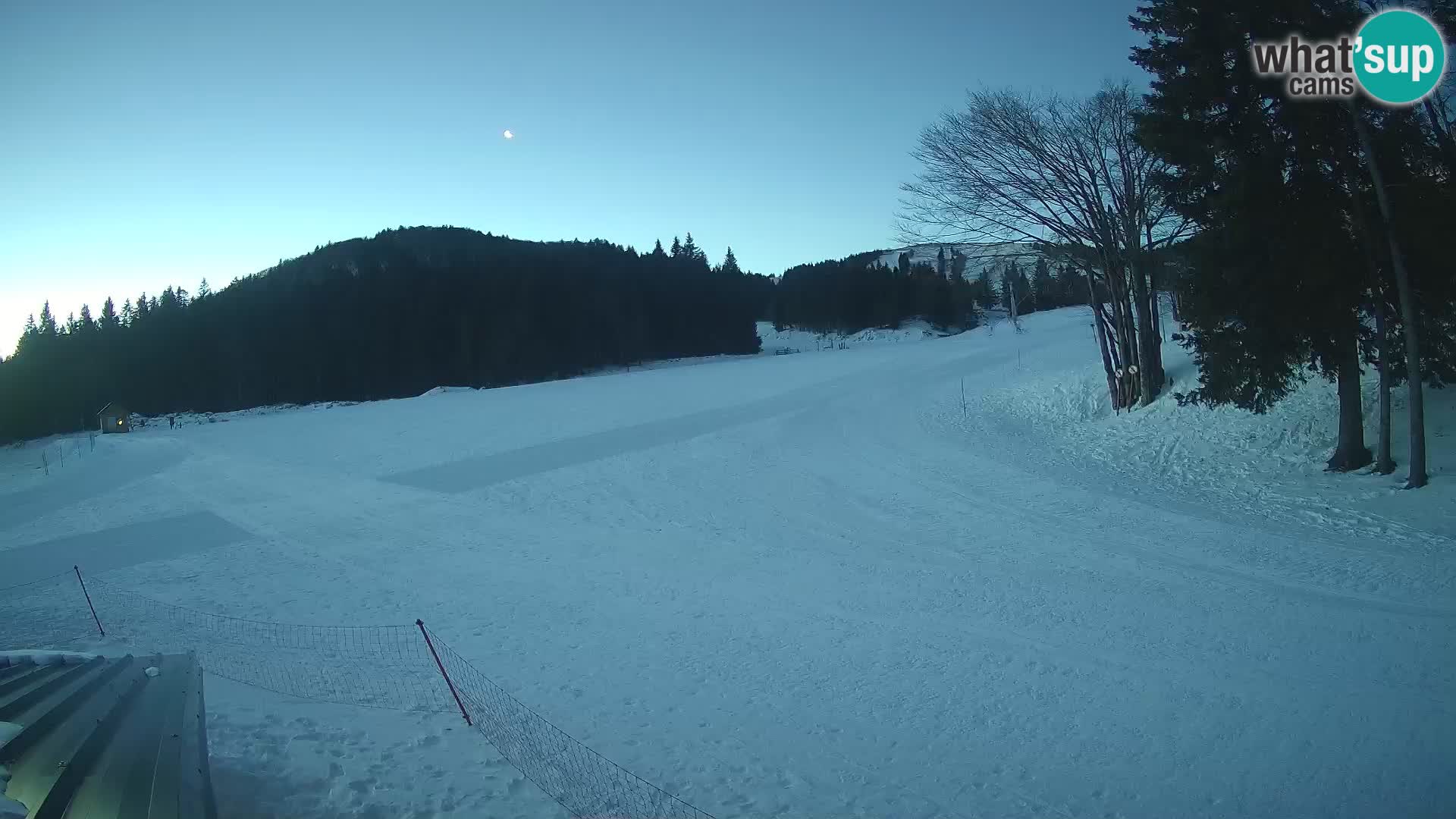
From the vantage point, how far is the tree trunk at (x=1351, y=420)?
1193 cm

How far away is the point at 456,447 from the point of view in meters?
23.2

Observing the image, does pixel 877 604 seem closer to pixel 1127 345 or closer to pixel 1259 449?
pixel 1259 449

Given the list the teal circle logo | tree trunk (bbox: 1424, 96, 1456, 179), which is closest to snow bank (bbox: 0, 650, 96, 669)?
the teal circle logo

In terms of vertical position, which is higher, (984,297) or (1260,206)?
(984,297)

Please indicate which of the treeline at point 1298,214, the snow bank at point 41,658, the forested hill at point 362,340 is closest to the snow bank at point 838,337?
the forested hill at point 362,340

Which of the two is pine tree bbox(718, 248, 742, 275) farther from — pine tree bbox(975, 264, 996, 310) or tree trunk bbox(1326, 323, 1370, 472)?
tree trunk bbox(1326, 323, 1370, 472)

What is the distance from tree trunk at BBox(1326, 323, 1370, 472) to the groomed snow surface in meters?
0.47

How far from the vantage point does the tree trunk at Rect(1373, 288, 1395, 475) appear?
1152 centimetres

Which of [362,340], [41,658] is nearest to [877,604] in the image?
[41,658]

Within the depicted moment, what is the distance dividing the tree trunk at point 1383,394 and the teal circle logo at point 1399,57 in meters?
3.07

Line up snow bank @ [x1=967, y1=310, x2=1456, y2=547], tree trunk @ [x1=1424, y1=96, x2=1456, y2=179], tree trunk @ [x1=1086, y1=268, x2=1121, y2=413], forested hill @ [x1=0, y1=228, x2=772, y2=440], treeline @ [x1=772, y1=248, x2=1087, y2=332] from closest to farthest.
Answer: snow bank @ [x1=967, y1=310, x2=1456, y2=547]
tree trunk @ [x1=1424, y1=96, x2=1456, y2=179]
tree trunk @ [x1=1086, y1=268, x2=1121, y2=413]
forested hill @ [x1=0, y1=228, x2=772, y2=440]
treeline @ [x1=772, y1=248, x2=1087, y2=332]

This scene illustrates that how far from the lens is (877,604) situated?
8859 millimetres

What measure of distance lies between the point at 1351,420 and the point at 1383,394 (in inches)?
24.1

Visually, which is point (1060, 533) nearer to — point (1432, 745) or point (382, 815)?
point (1432, 745)
